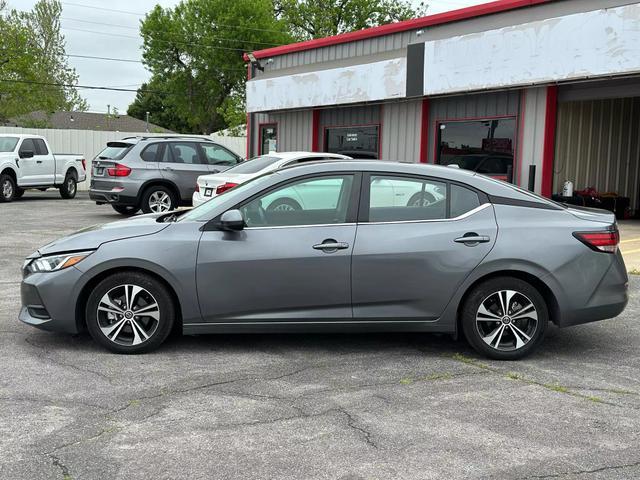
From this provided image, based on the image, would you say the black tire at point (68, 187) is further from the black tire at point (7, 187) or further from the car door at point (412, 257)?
the car door at point (412, 257)

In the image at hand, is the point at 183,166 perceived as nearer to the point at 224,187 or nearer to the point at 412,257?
the point at 224,187

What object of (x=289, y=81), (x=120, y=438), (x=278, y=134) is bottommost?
(x=120, y=438)

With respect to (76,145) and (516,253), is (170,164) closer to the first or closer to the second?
(516,253)

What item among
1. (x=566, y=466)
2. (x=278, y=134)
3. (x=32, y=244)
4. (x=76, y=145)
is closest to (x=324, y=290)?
(x=566, y=466)

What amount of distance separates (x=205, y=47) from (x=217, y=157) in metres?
46.9

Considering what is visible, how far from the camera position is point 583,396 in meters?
4.89

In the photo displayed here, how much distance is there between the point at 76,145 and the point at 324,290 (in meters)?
25.8

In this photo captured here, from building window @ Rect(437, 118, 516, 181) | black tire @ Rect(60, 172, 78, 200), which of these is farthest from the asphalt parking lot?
black tire @ Rect(60, 172, 78, 200)

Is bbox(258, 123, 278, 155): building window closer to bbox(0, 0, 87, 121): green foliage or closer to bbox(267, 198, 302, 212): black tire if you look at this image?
bbox(267, 198, 302, 212): black tire

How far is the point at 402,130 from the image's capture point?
18266 millimetres

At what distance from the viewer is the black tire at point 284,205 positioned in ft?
18.8

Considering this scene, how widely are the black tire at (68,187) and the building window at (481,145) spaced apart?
1213 centimetres

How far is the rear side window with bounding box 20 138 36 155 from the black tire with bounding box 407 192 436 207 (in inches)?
715

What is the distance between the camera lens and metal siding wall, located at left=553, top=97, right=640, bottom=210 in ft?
52.5
